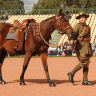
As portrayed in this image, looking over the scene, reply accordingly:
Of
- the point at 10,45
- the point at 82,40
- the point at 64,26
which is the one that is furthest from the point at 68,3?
the point at 64,26

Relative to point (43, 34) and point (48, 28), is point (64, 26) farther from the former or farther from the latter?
point (43, 34)

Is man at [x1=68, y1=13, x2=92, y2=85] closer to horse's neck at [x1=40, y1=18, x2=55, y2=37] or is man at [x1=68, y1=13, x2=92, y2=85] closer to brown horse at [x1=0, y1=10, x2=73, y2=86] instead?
brown horse at [x1=0, y1=10, x2=73, y2=86]

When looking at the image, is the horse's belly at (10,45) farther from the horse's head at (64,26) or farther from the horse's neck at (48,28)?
the horse's head at (64,26)

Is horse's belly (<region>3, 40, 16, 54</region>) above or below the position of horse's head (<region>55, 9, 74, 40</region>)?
below

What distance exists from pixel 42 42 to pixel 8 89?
1.73m

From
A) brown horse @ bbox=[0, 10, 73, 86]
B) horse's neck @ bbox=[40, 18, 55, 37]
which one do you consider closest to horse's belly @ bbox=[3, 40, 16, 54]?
brown horse @ bbox=[0, 10, 73, 86]

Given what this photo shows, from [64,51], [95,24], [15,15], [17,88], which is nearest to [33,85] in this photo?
[17,88]

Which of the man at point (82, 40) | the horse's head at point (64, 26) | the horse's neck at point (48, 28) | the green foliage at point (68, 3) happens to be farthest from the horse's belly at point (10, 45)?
the green foliage at point (68, 3)

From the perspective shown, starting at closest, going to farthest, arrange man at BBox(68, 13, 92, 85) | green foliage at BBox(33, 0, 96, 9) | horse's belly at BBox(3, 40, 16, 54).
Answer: man at BBox(68, 13, 92, 85) → horse's belly at BBox(3, 40, 16, 54) → green foliage at BBox(33, 0, 96, 9)

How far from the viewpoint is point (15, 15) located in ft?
144

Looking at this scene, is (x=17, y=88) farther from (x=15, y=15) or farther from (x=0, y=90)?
(x=15, y=15)

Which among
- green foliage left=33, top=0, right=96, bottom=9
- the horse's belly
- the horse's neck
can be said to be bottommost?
green foliage left=33, top=0, right=96, bottom=9

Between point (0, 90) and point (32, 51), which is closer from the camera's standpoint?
point (0, 90)

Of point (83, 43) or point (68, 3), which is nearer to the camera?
point (83, 43)
